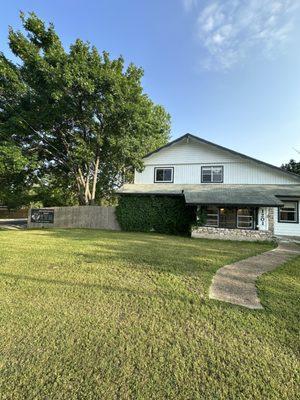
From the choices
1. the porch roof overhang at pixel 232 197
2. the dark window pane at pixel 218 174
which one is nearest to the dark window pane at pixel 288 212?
the porch roof overhang at pixel 232 197

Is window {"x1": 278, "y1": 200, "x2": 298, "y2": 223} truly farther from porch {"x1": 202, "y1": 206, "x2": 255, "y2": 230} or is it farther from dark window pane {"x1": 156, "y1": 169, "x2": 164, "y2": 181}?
dark window pane {"x1": 156, "y1": 169, "x2": 164, "y2": 181}

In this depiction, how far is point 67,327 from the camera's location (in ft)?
10.2

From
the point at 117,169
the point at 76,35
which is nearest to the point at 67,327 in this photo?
the point at 76,35

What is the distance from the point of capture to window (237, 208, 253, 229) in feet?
44.9

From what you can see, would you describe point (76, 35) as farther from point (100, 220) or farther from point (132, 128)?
point (100, 220)

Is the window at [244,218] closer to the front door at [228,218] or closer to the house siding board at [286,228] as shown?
the front door at [228,218]

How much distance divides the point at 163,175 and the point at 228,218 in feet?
20.2

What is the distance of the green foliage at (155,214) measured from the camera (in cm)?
1492

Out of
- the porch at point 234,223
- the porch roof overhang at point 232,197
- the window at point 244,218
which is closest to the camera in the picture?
the porch roof overhang at point 232,197

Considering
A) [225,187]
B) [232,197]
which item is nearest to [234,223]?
[232,197]

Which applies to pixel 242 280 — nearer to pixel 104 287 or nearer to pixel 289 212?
pixel 104 287

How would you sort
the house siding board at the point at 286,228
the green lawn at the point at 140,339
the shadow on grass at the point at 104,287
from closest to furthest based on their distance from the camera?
the green lawn at the point at 140,339, the shadow on grass at the point at 104,287, the house siding board at the point at 286,228

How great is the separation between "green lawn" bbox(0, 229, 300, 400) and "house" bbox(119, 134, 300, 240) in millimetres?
7831

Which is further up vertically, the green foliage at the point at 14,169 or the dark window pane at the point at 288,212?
the green foliage at the point at 14,169
